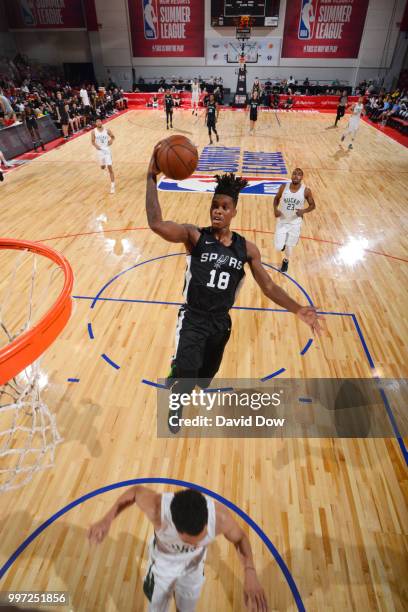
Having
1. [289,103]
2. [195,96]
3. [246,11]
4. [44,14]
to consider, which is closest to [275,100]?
[289,103]

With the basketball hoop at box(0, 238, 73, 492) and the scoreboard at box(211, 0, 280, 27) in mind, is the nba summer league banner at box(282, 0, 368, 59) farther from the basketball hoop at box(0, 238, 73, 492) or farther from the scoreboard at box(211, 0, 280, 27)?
the basketball hoop at box(0, 238, 73, 492)

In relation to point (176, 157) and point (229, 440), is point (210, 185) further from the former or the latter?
point (229, 440)

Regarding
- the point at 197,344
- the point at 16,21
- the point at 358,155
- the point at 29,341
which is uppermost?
the point at 16,21

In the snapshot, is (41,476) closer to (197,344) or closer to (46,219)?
(197,344)

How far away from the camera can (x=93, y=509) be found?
9.76ft

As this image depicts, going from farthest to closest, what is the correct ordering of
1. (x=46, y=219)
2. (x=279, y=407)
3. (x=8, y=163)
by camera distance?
(x=8, y=163)
(x=46, y=219)
(x=279, y=407)

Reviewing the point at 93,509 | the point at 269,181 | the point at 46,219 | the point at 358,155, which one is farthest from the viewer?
the point at 358,155

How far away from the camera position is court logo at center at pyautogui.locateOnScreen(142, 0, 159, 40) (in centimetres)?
2492

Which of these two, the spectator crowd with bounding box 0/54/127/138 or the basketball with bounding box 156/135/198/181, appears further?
the spectator crowd with bounding box 0/54/127/138

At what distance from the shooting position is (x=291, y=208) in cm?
567

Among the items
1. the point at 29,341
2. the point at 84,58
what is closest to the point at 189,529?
the point at 29,341

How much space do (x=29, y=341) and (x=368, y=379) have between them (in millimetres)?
3606

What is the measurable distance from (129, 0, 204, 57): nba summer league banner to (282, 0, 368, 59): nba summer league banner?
5.93 metres

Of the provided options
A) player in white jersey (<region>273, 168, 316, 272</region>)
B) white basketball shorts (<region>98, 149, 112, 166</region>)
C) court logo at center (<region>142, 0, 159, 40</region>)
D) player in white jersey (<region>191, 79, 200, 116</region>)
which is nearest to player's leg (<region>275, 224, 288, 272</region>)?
player in white jersey (<region>273, 168, 316, 272</region>)
